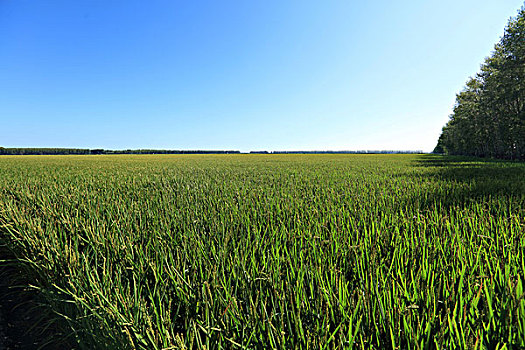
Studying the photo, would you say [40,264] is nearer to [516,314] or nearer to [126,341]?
[126,341]

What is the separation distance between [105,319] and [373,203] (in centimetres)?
355

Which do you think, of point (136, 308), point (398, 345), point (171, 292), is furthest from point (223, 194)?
point (398, 345)

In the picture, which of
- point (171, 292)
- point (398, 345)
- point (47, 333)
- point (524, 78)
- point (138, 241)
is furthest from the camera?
point (524, 78)

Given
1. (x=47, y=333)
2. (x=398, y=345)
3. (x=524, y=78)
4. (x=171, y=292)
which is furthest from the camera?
(x=524, y=78)

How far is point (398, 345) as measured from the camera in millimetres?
989

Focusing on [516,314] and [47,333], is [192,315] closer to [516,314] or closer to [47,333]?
[516,314]

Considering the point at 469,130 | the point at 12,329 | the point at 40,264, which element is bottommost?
the point at 12,329

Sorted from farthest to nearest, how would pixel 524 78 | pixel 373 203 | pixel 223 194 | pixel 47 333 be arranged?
pixel 524 78 → pixel 223 194 → pixel 373 203 → pixel 47 333

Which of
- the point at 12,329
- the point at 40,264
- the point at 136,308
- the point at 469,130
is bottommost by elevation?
the point at 12,329

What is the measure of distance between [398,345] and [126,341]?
1096mm

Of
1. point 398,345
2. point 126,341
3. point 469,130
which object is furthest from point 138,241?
point 469,130

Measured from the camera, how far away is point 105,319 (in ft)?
3.76

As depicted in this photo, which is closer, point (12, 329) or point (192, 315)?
point (192, 315)

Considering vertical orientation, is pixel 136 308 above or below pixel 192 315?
above
